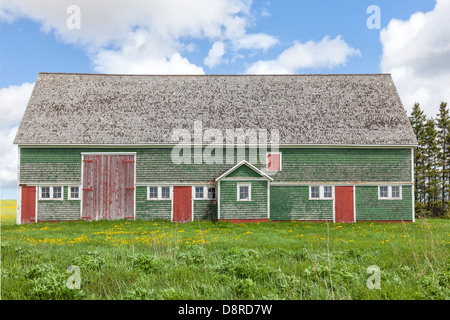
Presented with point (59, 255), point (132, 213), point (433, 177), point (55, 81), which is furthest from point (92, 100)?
point (433, 177)

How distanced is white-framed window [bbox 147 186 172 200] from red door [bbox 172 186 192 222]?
0.40m

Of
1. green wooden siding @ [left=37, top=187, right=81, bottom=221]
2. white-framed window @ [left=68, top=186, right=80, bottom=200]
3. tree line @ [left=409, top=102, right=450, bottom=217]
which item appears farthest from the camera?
tree line @ [left=409, top=102, right=450, bottom=217]

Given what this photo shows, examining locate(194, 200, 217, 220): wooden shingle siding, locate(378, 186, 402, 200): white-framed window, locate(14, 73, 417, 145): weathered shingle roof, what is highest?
locate(14, 73, 417, 145): weathered shingle roof

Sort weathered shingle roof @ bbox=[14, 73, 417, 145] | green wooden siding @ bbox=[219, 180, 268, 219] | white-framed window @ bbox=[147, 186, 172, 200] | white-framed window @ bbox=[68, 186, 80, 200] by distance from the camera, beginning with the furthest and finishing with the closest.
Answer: weathered shingle roof @ bbox=[14, 73, 417, 145], white-framed window @ bbox=[147, 186, 172, 200], white-framed window @ bbox=[68, 186, 80, 200], green wooden siding @ bbox=[219, 180, 268, 219]

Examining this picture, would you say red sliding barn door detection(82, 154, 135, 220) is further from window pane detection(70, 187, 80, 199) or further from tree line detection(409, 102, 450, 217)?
tree line detection(409, 102, 450, 217)

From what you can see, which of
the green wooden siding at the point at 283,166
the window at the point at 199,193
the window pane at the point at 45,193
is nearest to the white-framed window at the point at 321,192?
the green wooden siding at the point at 283,166

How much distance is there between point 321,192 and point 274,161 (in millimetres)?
3656

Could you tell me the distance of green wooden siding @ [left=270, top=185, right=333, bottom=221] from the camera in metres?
22.5

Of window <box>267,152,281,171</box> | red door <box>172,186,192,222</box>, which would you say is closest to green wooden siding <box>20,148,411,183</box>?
window <box>267,152,281,171</box>

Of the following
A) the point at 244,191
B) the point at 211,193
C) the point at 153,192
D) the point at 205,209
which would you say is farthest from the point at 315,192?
the point at 153,192

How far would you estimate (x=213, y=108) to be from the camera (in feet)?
81.7

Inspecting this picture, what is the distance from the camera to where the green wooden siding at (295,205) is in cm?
2249

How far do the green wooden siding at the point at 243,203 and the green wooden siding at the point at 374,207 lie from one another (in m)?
6.45

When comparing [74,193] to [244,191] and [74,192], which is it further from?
[244,191]
